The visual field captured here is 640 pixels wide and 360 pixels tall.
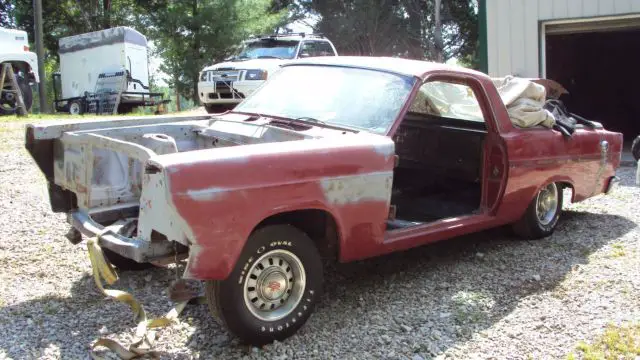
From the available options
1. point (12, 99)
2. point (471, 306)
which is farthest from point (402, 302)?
point (12, 99)

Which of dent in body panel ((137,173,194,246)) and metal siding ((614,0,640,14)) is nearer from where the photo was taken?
dent in body panel ((137,173,194,246))

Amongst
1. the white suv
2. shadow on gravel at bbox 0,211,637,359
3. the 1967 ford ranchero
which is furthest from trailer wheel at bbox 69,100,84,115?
shadow on gravel at bbox 0,211,637,359

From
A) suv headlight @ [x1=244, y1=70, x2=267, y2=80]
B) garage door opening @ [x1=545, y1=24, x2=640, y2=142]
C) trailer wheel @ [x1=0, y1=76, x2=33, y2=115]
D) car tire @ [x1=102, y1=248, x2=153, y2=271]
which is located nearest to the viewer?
car tire @ [x1=102, y1=248, x2=153, y2=271]

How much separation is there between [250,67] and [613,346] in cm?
1105

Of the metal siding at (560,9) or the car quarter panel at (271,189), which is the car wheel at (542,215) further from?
the metal siding at (560,9)

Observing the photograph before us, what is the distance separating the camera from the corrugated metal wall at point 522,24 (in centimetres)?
1037

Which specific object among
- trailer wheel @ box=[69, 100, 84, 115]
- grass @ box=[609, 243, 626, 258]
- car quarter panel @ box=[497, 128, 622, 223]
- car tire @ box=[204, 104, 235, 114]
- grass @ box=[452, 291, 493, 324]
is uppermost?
trailer wheel @ box=[69, 100, 84, 115]

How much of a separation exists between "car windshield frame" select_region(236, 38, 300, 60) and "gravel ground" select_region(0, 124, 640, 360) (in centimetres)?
920

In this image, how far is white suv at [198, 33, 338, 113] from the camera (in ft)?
44.5

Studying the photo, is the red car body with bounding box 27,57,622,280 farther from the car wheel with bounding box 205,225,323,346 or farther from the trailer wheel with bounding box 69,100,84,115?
the trailer wheel with bounding box 69,100,84,115

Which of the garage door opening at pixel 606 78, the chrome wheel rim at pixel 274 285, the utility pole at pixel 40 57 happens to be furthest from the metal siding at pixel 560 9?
the utility pole at pixel 40 57

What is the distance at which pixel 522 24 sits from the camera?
10875mm

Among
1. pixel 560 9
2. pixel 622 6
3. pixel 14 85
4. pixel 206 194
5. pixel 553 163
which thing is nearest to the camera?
pixel 206 194

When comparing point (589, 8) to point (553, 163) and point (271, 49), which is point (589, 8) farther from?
point (271, 49)
